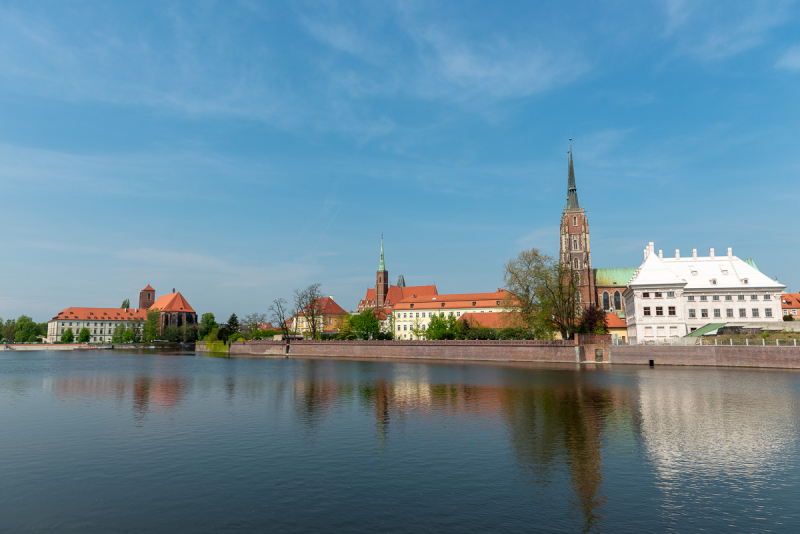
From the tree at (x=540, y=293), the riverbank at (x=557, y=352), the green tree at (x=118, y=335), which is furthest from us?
the green tree at (x=118, y=335)

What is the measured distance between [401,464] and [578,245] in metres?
111

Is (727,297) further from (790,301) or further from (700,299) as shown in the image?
(790,301)

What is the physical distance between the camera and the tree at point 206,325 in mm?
164438

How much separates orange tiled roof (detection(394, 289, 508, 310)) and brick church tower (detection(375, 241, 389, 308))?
2962cm

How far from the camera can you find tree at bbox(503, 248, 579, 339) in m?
72.3

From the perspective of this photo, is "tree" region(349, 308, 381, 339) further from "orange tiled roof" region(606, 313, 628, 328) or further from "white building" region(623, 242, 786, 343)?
"white building" region(623, 242, 786, 343)

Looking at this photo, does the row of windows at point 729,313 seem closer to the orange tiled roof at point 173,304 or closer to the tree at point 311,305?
the tree at point 311,305

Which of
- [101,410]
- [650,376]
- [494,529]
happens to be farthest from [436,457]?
[650,376]

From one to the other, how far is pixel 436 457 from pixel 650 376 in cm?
3814

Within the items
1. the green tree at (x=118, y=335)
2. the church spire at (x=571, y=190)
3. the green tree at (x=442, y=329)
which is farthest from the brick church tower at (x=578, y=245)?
the green tree at (x=118, y=335)

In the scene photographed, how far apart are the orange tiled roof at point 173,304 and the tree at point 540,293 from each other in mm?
150790

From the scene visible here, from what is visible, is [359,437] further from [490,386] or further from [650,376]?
[650,376]

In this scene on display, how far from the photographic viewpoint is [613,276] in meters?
122

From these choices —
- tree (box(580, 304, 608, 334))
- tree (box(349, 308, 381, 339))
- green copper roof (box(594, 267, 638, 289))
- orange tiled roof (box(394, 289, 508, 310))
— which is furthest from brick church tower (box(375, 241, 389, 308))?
tree (box(580, 304, 608, 334))
